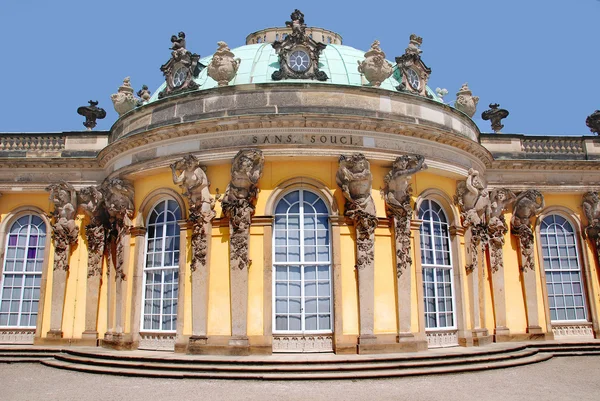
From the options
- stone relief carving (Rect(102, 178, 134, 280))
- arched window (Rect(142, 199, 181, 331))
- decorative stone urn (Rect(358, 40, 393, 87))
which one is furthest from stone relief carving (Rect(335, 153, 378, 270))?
stone relief carving (Rect(102, 178, 134, 280))

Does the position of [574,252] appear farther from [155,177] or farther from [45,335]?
[45,335]

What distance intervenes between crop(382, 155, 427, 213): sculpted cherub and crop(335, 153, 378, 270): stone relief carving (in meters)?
0.64

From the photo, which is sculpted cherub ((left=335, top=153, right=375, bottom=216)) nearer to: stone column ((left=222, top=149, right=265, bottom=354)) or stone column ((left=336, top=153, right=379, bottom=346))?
stone column ((left=336, top=153, right=379, bottom=346))

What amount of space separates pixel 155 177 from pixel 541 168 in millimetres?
12858

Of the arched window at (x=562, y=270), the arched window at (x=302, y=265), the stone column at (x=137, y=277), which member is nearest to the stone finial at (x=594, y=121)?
the arched window at (x=562, y=270)

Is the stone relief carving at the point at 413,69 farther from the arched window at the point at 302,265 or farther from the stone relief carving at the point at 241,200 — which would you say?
the stone relief carving at the point at 241,200

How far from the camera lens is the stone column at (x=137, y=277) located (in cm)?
1468

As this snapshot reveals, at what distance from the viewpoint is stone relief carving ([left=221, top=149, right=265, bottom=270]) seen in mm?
13383

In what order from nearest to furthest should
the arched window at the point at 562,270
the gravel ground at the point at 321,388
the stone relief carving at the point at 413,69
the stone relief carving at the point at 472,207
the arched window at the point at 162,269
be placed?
the gravel ground at the point at 321,388
the arched window at the point at 162,269
the stone relief carving at the point at 472,207
the stone relief carving at the point at 413,69
the arched window at the point at 562,270

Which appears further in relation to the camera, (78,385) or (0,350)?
(0,350)

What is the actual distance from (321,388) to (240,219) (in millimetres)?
4809

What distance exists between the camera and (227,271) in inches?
535

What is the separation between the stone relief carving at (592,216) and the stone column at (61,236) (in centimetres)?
1699

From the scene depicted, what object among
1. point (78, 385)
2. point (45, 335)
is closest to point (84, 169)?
point (45, 335)
